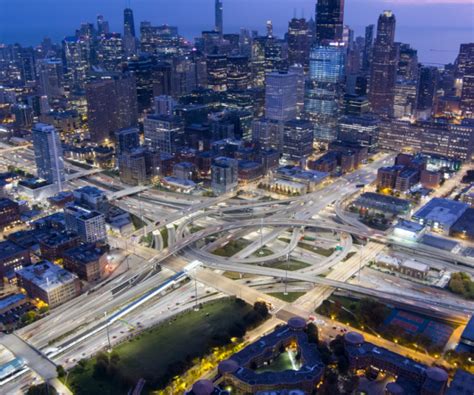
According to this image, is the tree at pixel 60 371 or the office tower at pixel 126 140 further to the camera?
the office tower at pixel 126 140

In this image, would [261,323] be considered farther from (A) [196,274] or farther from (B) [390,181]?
(B) [390,181]

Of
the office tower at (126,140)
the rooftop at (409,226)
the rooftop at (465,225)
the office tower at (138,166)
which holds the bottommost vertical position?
the rooftop at (465,225)

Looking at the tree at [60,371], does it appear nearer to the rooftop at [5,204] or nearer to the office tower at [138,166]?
the rooftop at [5,204]

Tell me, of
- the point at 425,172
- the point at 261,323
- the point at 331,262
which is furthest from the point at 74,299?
the point at 425,172

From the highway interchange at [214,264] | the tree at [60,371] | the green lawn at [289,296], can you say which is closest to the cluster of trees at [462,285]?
the highway interchange at [214,264]

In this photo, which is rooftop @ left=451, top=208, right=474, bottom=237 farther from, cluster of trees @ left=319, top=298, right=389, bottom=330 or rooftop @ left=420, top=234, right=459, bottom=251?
Result: cluster of trees @ left=319, top=298, right=389, bottom=330
